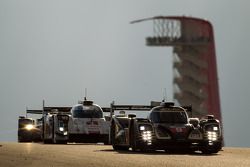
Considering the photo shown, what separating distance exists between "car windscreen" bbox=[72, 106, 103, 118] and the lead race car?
12.2m

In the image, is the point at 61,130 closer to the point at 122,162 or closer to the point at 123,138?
the point at 123,138

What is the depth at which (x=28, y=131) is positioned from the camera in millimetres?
48156

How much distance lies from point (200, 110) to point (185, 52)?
11.5 m

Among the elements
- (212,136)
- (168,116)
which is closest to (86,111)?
(168,116)

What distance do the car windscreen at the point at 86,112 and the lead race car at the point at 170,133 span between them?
482 inches

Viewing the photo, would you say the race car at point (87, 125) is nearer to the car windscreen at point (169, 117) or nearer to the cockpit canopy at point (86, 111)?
the cockpit canopy at point (86, 111)

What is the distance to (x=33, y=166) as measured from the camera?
1533cm

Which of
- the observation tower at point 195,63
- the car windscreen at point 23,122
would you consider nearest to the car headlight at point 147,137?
the car windscreen at point 23,122

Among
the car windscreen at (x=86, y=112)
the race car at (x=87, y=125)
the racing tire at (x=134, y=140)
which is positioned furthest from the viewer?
the car windscreen at (x=86, y=112)

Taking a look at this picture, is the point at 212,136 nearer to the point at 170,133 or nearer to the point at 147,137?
the point at 170,133

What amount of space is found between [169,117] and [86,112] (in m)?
13.4

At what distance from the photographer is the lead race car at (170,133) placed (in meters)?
23.4

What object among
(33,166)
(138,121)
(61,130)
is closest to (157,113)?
(138,121)

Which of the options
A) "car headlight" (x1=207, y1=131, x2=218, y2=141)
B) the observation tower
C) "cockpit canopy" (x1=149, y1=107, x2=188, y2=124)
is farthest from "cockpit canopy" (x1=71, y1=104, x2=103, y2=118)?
the observation tower
